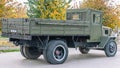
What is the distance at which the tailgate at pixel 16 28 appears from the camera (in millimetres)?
9258

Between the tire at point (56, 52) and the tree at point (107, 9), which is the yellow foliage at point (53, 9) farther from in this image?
the tire at point (56, 52)

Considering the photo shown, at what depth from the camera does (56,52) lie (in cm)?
1008

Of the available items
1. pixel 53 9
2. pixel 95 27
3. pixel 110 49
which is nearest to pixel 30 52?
pixel 95 27

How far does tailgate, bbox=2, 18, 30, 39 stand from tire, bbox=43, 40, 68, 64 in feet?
3.22

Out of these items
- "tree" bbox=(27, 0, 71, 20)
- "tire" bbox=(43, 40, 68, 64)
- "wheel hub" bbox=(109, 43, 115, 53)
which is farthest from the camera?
"tree" bbox=(27, 0, 71, 20)

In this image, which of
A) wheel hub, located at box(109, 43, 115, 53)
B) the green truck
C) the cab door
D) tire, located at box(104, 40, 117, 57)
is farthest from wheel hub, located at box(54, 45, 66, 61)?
wheel hub, located at box(109, 43, 115, 53)

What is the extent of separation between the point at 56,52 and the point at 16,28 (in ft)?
5.37

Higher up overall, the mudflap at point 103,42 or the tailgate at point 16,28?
the tailgate at point 16,28

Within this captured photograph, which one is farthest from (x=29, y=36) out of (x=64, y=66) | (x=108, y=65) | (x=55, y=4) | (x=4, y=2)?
(x=55, y=4)

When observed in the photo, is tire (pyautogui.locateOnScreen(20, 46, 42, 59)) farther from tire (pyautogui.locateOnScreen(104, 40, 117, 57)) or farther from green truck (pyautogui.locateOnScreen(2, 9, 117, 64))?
tire (pyautogui.locateOnScreen(104, 40, 117, 57))

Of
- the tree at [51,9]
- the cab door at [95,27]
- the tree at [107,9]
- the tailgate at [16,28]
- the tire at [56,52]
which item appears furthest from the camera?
the tree at [107,9]

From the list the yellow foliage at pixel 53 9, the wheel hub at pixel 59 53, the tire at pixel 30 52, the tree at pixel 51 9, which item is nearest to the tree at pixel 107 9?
the tree at pixel 51 9

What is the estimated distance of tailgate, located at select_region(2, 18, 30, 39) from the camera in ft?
30.4

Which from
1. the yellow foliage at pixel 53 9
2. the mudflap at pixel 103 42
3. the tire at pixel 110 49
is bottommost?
the tire at pixel 110 49
